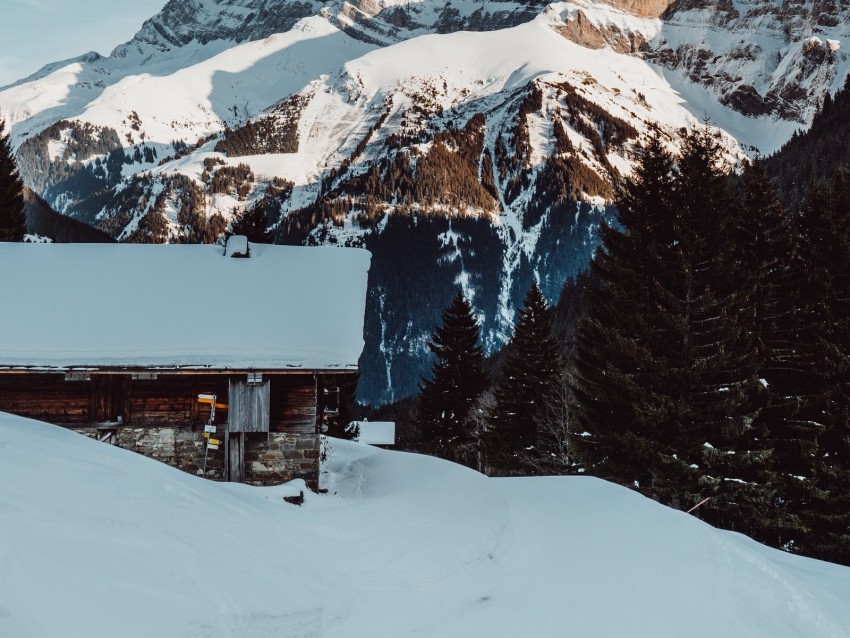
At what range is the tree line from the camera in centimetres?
1530

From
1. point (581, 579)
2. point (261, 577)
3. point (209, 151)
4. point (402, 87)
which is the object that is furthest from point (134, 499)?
point (402, 87)

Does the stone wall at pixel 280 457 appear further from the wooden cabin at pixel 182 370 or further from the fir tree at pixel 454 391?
the fir tree at pixel 454 391

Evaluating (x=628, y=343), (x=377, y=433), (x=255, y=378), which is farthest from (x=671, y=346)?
(x=377, y=433)

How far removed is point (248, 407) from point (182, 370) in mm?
1639

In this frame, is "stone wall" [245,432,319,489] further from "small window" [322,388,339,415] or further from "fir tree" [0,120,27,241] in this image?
"fir tree" [0,120,27,241]

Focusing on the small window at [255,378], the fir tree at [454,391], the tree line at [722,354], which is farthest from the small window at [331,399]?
the fir tree at [454,391]

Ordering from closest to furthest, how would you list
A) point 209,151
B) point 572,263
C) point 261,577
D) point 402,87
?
1. point 261,577
2. point 572,263
3. point 209,151
4. point 402,87

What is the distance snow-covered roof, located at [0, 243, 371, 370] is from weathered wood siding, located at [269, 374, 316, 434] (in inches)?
34.1

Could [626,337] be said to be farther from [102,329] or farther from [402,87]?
[402,87]

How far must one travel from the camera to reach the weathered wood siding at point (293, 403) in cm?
1487

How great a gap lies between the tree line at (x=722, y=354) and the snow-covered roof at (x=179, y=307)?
6781mm

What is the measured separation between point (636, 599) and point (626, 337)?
33.1 ft

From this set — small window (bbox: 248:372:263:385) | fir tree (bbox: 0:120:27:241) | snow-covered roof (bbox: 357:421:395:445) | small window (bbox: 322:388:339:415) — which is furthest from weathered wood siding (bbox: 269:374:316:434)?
snow-covered roof (bbox: 357:421:395:445)

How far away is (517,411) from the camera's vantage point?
29.9m
